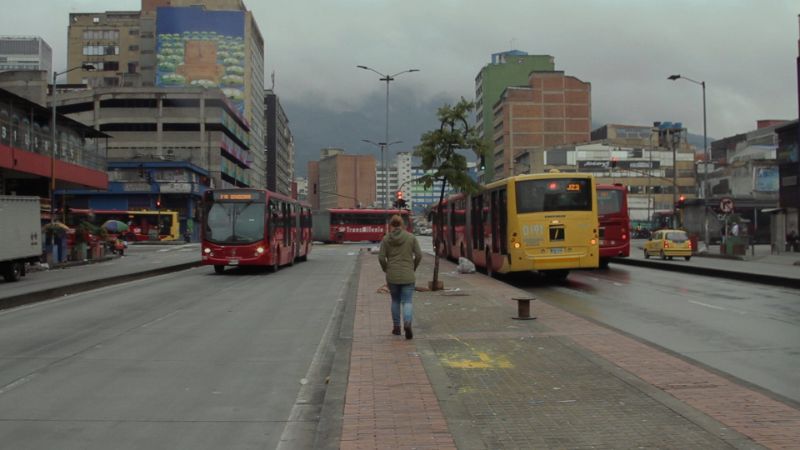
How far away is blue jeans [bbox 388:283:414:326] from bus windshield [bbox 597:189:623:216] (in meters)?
18.9

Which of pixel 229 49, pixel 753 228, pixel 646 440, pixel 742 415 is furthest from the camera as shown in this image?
pixel 229 49

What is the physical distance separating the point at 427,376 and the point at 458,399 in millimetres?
1030

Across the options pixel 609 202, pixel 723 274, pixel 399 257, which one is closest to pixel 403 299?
pixel 399 257

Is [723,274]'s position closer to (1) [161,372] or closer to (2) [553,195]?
(2) [553,195]

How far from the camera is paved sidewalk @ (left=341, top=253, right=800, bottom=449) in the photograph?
5.51m

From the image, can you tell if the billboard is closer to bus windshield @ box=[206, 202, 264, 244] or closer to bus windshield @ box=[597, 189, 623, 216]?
bus windshield @ box=[206, 202, 264, 244]

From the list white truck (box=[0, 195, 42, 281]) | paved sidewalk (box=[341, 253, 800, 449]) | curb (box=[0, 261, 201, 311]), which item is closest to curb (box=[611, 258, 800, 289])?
paved sidewalk (box=[341, 253, 800, 449])

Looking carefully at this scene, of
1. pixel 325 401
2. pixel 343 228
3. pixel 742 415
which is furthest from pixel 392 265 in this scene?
pixel 343 228

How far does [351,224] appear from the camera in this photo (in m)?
67.5

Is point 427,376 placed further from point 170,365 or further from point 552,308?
point 552,308

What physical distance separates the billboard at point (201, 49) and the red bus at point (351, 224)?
189 feet

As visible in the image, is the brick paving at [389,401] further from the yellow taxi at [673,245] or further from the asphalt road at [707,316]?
the yellow taxi at [673,245]

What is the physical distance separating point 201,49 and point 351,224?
62.7 metres

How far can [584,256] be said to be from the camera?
68.1 ft
